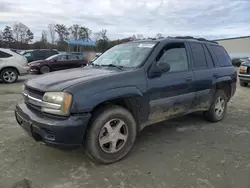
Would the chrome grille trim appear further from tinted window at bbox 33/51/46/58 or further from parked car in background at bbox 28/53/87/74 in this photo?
tinted window at bbox 33/51/46/58

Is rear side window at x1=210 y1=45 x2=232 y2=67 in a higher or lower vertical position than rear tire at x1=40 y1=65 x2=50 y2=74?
higher

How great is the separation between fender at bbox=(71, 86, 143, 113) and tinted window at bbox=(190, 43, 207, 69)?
1.66 metres

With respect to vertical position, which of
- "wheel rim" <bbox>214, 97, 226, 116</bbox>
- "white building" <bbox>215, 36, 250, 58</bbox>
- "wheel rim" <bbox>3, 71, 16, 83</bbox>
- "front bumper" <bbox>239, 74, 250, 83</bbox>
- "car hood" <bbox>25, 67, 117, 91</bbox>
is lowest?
"wheel rim" <bbox>3, 71, 16, 83</bbox>

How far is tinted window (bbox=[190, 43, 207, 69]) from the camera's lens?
449 centimetres

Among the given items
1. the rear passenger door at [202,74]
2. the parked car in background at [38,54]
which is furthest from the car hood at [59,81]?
the parked car in background at [38,54]

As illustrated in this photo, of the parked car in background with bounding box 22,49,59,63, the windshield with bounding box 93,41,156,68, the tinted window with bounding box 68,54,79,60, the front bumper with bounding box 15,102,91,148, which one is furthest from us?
the parked car in background with bounding box 22,49,59,63

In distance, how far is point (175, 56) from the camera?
417cm

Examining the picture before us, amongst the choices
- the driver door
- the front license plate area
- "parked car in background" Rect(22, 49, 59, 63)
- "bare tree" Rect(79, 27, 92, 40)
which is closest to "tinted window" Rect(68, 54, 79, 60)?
"parked car in background" Rect(22, 49, 59, 63)

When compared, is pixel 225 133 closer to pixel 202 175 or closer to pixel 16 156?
pixel 202 175

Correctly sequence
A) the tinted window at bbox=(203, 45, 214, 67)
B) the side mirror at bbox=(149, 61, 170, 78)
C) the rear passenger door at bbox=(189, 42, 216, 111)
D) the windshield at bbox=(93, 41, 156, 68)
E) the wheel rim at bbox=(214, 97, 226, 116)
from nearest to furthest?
1. the side mirror at bbox=(149, 61, 170, 78)
2. the windshield at bbox=(93, 41, 156, 68)
3. the rear passenger door at bbox=(189, 42, 216, 111)
4. the tinted window at bbox=(203, 45, 214, 67)
5. the wheel rim at bbox=(214, 97, 226, 116)

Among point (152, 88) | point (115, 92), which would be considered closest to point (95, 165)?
point (115, 92)

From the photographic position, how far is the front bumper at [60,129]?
282 centimetres

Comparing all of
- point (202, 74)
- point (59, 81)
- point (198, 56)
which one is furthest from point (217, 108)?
point (59, 81)

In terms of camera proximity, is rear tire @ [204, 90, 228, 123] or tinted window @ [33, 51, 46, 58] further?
tinted window @ [33, 51, 46, 58]
